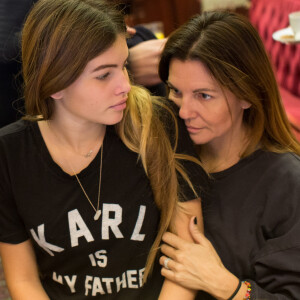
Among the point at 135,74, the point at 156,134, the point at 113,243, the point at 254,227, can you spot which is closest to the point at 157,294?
the point at 113,243

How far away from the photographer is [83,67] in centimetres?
108

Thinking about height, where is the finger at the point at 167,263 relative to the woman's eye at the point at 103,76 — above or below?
below

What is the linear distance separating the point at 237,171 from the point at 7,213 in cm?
69

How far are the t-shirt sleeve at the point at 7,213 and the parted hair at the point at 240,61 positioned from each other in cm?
56

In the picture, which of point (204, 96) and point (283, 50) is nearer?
point (204, 96)

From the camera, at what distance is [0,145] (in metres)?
1.26

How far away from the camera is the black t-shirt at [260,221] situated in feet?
4.16

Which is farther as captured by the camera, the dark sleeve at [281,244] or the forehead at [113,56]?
the dark sleeve at [281,244]

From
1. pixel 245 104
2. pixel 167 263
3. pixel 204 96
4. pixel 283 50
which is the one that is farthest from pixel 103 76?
pixel 283 50

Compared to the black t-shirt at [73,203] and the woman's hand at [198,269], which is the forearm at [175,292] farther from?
the black t-shirt at [73,203]

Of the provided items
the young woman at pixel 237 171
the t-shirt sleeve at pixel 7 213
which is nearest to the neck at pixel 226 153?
the young woman at pixel 237 171

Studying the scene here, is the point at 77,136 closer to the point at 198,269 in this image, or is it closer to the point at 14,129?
the point at 14,129

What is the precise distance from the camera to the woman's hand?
1.25 m

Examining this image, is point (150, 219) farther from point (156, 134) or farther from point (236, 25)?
point (236, 25)
